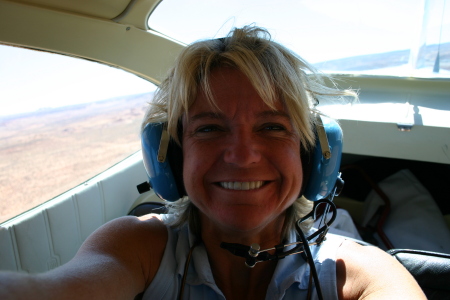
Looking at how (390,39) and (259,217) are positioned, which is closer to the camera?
(259,217)

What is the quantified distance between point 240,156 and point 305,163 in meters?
0.30

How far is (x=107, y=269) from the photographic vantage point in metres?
0.94

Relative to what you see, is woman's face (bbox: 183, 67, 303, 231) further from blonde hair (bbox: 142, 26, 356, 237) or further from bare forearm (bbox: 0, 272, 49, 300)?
bare forearm (bbox: 0, 272, 49, 300)

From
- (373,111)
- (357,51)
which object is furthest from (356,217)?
(357,51)

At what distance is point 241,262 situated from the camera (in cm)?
116

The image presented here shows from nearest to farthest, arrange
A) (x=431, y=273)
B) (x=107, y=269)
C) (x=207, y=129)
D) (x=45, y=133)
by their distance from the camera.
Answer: (x=107, y=269) → (x=207, y=129) → (x=431, y=273) → (x=45, y=133)

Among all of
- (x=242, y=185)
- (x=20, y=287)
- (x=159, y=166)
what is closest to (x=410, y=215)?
(x=242, y=185)

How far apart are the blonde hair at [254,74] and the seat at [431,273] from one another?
58cm

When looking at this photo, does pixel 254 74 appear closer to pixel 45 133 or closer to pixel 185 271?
pixel 185 271

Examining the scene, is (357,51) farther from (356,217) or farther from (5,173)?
(5,173)

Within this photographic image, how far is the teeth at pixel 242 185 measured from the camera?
1000 millimetres

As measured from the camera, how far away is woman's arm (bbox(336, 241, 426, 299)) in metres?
0.95

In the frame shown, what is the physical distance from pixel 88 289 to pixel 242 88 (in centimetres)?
69

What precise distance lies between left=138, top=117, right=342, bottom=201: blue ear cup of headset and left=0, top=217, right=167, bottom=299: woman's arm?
0.50ft
